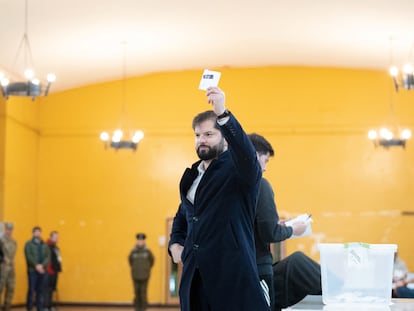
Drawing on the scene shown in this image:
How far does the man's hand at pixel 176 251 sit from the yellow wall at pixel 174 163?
37.8ft

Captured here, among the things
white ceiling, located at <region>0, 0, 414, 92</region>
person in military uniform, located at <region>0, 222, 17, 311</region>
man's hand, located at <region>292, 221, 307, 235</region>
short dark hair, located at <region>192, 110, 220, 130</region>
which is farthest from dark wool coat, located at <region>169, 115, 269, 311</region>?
person in military uniform, located at <region>0, 222, 17, 311</region>

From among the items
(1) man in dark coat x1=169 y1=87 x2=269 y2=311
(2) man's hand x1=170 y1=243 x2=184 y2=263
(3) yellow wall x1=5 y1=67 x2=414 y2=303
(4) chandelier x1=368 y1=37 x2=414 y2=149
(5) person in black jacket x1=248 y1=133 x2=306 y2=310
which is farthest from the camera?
(3) yellow wall x1=5 y1=67 x2=414 y2=303

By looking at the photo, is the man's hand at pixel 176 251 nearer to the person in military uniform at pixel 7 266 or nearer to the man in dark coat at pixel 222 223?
the man in dark coat at pixel 222 223

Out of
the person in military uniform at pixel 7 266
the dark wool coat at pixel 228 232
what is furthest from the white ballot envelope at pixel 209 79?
the person in military uniform at pixel 7 266

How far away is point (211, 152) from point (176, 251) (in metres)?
0.46

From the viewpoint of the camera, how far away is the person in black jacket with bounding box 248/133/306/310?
3520 millimetres

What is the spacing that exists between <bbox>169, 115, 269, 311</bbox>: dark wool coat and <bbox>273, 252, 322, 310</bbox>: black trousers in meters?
0.75

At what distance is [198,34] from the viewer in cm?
1279

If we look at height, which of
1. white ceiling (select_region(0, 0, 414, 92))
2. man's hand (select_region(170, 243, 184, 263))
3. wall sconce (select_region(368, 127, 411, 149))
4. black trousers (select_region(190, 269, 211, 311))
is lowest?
black trousers (select_region(190, 269, 211, 311))

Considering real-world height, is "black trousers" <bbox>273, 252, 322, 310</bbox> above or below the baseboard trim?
above

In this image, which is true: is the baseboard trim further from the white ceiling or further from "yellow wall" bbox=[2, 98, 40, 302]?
the white ceiling

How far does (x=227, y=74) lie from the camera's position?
15.4 meters

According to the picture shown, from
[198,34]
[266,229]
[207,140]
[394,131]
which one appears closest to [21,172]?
[198,34]

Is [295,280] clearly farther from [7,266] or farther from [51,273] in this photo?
[51,273]
